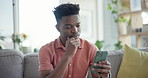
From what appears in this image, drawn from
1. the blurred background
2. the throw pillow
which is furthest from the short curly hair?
the blurred background

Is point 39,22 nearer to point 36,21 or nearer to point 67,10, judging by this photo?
point 36,21

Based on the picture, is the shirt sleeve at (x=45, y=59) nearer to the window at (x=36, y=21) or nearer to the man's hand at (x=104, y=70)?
the man's hand at (x=104, y=70)

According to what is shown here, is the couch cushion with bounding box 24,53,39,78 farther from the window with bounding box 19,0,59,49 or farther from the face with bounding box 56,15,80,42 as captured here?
the window with bounding box 19,0,59,49

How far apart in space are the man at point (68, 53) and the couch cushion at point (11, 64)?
41cm

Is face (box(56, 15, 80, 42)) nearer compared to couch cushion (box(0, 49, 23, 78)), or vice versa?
face (box(56, 15, 80, 42))

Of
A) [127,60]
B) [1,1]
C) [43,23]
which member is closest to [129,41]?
[43,23]

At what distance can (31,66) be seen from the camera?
5.16 feet

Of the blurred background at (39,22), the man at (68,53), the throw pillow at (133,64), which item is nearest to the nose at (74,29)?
the man at (68,53)

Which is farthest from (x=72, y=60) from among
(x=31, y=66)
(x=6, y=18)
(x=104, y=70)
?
(x=6, y=18)

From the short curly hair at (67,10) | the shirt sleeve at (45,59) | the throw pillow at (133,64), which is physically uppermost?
the short curly hair at (67,10)

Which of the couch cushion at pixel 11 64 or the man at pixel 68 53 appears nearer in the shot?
the man at pixel 68 53

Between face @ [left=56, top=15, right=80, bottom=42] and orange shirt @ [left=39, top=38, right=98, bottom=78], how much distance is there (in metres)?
0.12

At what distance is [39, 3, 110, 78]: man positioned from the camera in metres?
1.07

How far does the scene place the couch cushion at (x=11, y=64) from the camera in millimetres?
1461
